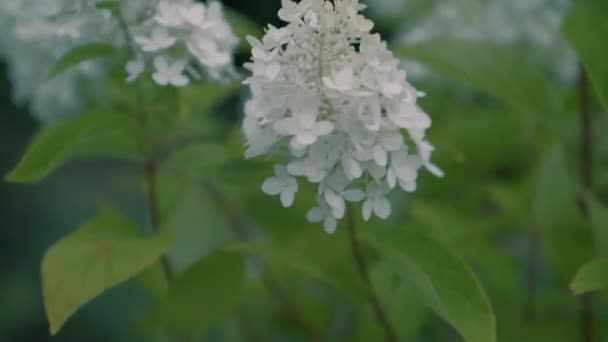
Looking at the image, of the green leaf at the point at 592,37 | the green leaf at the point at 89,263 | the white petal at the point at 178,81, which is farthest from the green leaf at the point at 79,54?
the green leaf at the point at 592,37

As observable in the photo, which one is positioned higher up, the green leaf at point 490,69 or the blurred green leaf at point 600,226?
the green leaf at point 490,69

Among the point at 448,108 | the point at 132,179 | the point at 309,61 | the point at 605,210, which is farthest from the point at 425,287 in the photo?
the point at 132,179

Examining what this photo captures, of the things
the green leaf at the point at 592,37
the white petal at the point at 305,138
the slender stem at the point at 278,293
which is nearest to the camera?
the white petal at the point at 305,138

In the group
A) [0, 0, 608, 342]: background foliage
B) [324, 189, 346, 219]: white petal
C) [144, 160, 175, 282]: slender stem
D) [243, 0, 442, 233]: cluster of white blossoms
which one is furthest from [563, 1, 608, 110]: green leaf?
[144, 160, 175, 282]: slender stem

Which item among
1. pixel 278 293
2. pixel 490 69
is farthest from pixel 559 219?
pixel 278 293

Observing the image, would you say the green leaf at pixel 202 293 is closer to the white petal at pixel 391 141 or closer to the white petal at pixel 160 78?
the white petal at pixel 160 78

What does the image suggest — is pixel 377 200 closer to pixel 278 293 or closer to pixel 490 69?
pixel 490 69
